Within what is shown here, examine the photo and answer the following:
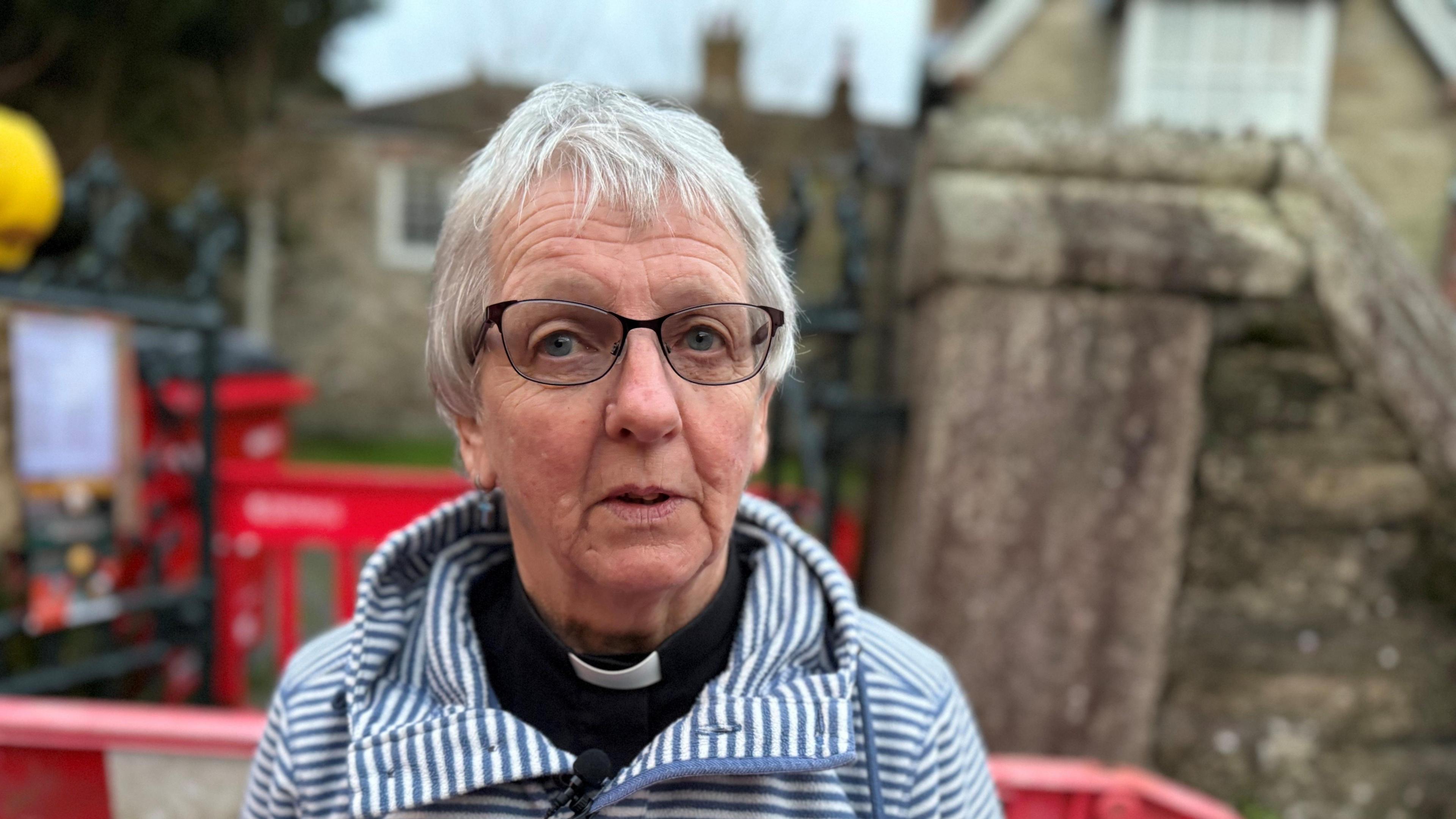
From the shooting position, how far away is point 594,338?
1.24 metres

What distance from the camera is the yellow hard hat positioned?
3535 mm

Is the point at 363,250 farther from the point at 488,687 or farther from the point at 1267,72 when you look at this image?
the point at 488,687

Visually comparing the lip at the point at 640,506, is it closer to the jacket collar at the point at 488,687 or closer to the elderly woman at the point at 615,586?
the elderly woman at the point at 615,586

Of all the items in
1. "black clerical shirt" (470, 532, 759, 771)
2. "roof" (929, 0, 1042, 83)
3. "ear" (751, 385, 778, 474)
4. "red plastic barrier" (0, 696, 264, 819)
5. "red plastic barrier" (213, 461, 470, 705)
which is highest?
"roof" (929, 0, 1042, 83)

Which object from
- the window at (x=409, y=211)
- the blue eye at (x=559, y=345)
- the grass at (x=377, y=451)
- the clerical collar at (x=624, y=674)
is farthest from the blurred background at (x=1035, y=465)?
the window at (x=409, y=211)

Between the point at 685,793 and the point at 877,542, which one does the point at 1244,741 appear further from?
the point at 685,793

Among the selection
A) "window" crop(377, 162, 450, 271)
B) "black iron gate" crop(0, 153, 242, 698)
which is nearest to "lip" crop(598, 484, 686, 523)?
"black iron gate" crop(0, 153, 242, 698)

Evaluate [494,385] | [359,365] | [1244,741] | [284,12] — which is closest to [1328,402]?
[1244,741]

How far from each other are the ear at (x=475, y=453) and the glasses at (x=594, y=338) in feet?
0.63

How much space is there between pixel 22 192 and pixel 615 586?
3.62 meters

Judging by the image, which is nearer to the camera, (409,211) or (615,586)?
(615,586)

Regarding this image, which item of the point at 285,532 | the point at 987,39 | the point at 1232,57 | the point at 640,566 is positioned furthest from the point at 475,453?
the point at 1232,57

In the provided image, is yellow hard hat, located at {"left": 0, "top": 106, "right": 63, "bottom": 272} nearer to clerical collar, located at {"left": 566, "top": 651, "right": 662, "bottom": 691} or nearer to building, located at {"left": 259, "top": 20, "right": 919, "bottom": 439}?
clerical collar, located at {"left": 566, "top": 651, "right": 662, "bottom": 691}

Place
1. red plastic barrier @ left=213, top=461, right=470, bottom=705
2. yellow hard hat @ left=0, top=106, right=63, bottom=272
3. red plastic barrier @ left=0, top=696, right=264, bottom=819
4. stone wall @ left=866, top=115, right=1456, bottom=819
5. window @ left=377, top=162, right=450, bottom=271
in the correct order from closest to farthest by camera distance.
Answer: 1. red plastic barrier @ left=0, top=696, right=264, bottom=819
2. stone wall @ left=866, top=115, right=1456, bottom=819
3. yellow hard hat @ left=0, top=106, right=63, bottom=272
4. red plastic barrier @ left=213, top=461, right=470, bottom=705
5. window @ left=377, top=162, right=450, bottom=271
